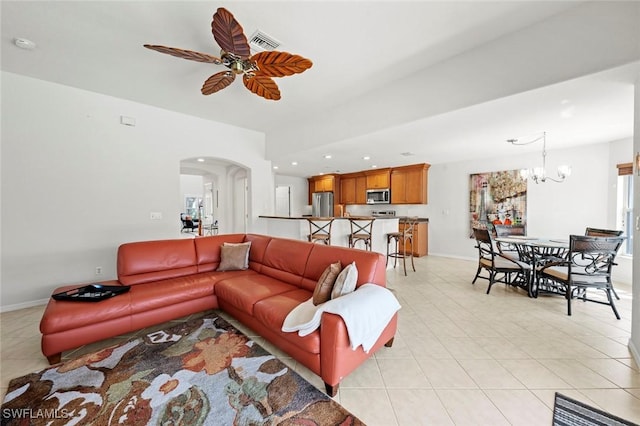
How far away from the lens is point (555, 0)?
188 cm

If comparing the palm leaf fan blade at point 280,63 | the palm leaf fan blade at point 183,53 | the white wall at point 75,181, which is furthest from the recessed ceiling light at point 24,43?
the palm leaf fan blade at point 280,63

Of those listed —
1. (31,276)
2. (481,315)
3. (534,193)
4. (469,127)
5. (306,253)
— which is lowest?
(481,315)

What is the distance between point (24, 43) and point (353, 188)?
22.0ft

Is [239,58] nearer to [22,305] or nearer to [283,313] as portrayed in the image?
[283,313]

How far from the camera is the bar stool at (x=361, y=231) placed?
462cm

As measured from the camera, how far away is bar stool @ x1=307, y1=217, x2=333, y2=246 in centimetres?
464

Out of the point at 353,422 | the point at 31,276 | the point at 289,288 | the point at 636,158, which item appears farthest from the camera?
the point at 31,276

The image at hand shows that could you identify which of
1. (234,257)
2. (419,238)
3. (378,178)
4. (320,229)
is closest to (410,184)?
(378,178)

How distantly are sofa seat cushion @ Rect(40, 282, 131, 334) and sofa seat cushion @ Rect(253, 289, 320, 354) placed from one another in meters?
1.23

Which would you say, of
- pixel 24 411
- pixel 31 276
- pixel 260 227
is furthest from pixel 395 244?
pixel 31 276

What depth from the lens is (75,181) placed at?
132 inches

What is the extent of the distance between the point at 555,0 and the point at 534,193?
4.25 meters

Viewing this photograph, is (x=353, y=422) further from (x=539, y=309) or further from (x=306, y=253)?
(x=539, y=309)

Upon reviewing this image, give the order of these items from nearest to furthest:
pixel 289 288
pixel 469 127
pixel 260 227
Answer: pixel 289 288, pixel 469 127, pixel 260 227
